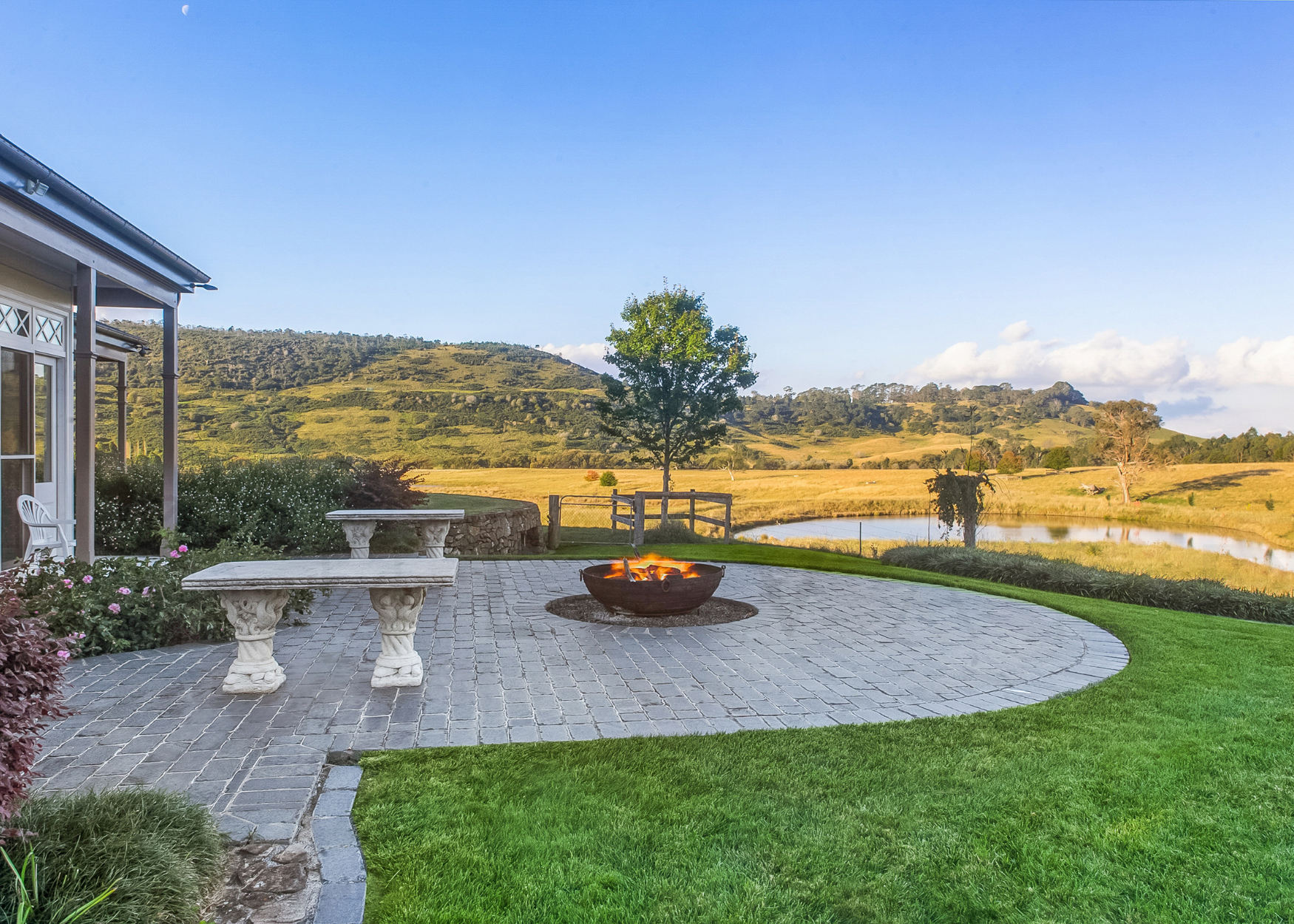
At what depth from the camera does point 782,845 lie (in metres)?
2.55

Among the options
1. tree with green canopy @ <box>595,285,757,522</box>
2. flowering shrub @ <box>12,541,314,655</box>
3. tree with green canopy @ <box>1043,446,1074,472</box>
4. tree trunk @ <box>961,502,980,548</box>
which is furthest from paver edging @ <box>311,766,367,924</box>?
tree with green canopy @ <box>1043,446,1074,472</box>

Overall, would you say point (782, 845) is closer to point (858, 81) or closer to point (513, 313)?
point (858, 81)

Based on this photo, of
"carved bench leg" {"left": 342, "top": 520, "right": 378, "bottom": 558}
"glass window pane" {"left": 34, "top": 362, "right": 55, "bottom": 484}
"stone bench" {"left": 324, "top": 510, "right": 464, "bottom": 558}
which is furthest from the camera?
"carved bench leg" {"left": 342, "top": 520, "right": 378, "bottom": 558}

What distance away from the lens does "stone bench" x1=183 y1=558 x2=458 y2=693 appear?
409cm

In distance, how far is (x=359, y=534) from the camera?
8.54 metres

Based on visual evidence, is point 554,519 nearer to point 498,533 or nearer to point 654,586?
point 498,533

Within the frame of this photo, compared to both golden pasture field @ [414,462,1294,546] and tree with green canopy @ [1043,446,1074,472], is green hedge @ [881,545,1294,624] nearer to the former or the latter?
golden pasture field @ [414,462,1294,546]

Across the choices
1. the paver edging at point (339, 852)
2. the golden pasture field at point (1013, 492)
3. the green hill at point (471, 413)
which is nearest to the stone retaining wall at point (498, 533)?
the golden pasture field at point (1013, 492)

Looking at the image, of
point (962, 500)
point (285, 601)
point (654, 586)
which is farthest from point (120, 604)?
point (962, 500)

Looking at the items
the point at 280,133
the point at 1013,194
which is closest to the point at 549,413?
the point at 280,133

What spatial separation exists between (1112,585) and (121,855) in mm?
11056

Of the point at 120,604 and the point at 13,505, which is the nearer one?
the point at 120,604

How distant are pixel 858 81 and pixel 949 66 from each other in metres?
1.36

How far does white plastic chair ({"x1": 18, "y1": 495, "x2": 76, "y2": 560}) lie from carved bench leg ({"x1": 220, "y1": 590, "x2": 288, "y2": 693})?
4.24 meters
